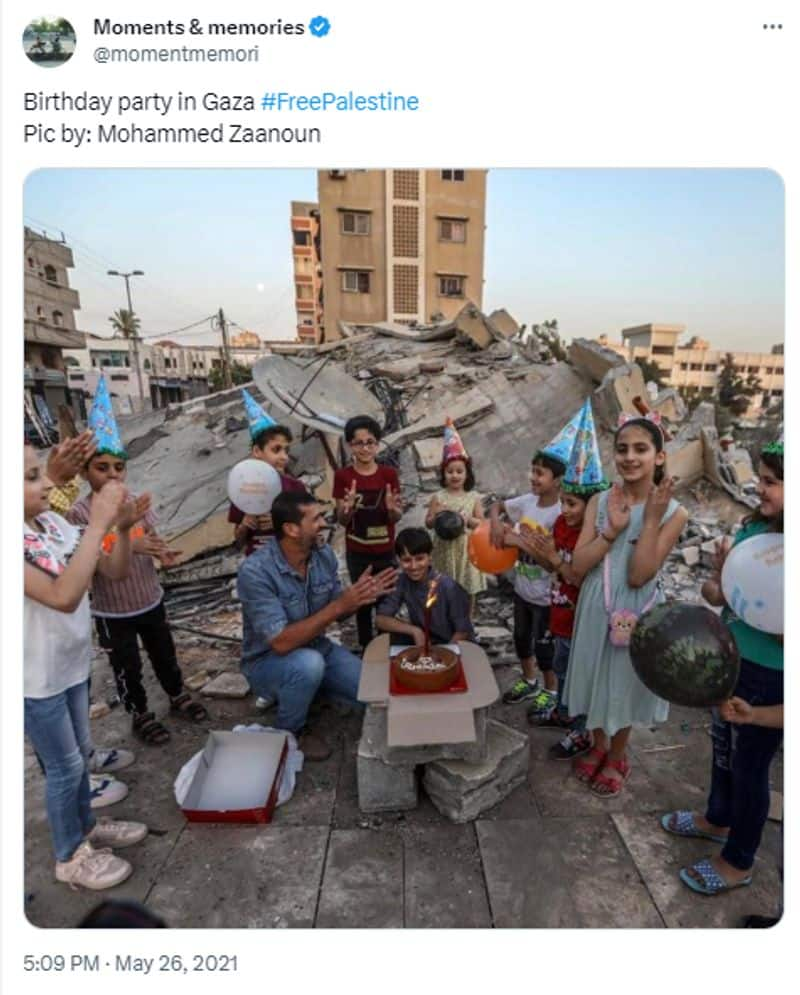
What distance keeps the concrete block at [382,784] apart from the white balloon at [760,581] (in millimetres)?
1567

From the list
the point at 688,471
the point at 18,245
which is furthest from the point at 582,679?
the point at 688,471

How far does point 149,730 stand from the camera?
9.37 ft

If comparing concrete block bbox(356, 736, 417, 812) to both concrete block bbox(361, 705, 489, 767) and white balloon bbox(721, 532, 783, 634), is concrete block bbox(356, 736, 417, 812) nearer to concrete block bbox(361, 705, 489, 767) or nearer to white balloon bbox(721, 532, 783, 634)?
concrete block bbox(361, 705, 489, 767)

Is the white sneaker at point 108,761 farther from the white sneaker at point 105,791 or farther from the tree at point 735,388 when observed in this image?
the tree at point 735,388

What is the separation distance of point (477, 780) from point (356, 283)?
17996 millimetres

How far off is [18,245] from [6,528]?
86 centimetres

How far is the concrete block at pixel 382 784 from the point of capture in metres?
2.28

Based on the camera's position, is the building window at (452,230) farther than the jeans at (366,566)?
Yes

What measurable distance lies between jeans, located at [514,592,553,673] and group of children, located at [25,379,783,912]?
1 centimetres

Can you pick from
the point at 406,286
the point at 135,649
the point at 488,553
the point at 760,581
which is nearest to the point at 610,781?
the point at 488,553

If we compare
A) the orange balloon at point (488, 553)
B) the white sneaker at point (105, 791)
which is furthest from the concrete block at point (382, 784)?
the white sneaker at point (105, 791)

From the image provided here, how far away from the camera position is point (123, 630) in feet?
9.21
